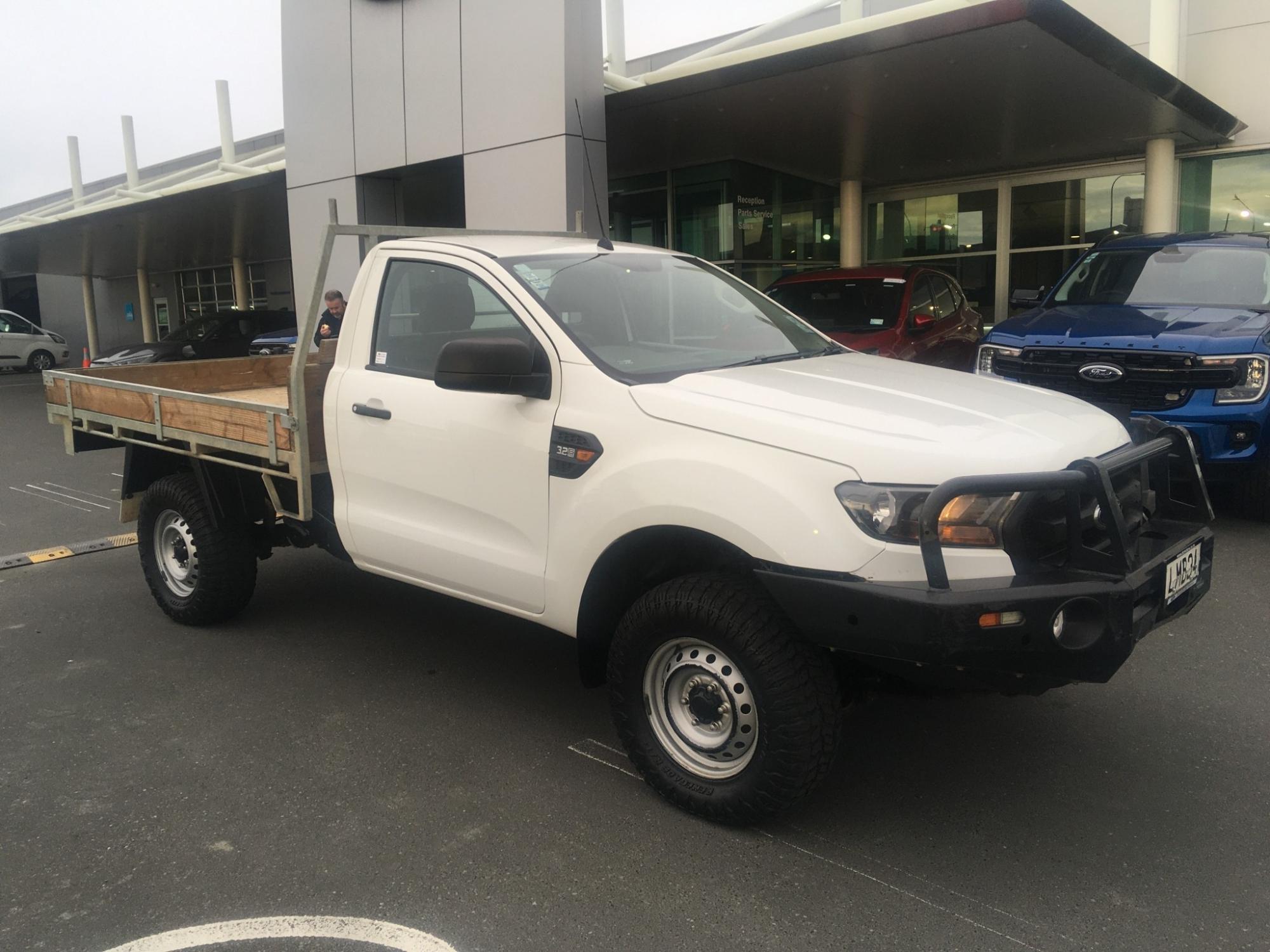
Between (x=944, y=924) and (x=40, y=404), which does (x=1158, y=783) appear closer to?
(x=944, y=924)

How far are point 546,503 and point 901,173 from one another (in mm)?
15608

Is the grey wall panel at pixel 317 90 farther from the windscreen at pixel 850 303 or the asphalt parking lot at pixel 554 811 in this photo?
the asphalt parking lot at pixel 554 811

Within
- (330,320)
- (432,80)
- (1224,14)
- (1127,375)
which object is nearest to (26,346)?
(432,80)

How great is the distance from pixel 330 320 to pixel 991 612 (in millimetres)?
7173

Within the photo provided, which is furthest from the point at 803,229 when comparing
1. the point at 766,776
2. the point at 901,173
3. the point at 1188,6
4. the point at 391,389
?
the point at 766,776

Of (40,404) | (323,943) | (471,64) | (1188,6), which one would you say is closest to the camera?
(323,943)

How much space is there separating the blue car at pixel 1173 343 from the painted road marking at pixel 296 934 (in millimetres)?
5016

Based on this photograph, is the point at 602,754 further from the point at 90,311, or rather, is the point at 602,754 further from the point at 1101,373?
the point at 90,311

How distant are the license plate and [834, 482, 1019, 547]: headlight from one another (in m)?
0.64

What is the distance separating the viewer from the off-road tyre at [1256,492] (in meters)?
6.99

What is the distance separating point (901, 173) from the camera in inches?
685

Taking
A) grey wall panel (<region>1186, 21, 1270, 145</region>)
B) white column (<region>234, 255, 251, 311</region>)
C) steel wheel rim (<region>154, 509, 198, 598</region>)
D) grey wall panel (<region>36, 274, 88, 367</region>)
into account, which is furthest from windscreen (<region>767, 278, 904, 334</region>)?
grey wall panel (<region>36, 274, 88, 367</region>)

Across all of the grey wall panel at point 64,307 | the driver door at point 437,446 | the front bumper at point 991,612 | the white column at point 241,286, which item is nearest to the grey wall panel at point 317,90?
the driver door at point 437,446

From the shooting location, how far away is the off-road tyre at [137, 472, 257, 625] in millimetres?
5133
